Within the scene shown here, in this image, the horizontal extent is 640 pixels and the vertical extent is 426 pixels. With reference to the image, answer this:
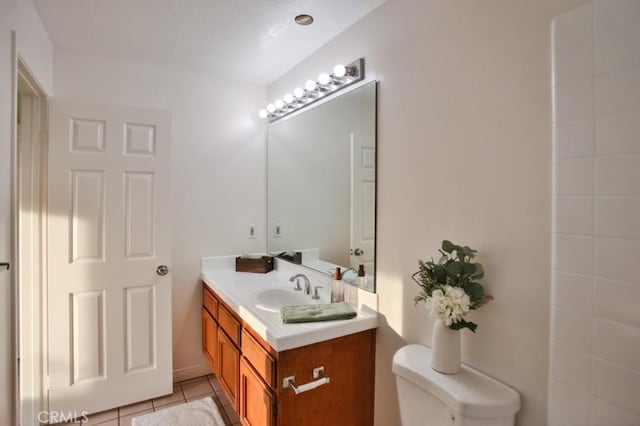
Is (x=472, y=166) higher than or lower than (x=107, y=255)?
higher

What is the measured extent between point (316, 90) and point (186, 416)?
2194 millimetres

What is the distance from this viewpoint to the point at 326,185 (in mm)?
2213

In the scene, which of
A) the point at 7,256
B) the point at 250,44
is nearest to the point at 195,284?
the point at 7,256

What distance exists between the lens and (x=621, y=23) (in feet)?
2.92

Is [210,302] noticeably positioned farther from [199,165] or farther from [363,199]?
[363,199]

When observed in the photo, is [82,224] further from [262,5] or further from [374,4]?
[374,4]

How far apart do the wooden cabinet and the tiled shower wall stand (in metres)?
0.86

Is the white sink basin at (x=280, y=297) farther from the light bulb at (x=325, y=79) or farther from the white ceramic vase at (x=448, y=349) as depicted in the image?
the light bulb at (x=325, y=79)

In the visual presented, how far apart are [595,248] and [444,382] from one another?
637mm

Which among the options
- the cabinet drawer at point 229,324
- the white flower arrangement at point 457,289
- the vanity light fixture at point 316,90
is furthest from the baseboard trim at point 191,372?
the white flower arrangement at point 457,289

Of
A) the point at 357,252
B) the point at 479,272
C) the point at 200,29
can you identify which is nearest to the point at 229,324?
the point at 357,252

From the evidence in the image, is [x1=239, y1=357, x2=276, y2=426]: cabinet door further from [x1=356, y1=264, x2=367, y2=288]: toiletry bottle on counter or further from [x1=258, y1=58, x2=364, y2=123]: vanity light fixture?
[x1=258, y1=58, x2=364, y2=123]: vanity light fixture

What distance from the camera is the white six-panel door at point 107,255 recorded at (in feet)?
7.00

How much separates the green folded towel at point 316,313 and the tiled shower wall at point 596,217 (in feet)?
2.83
